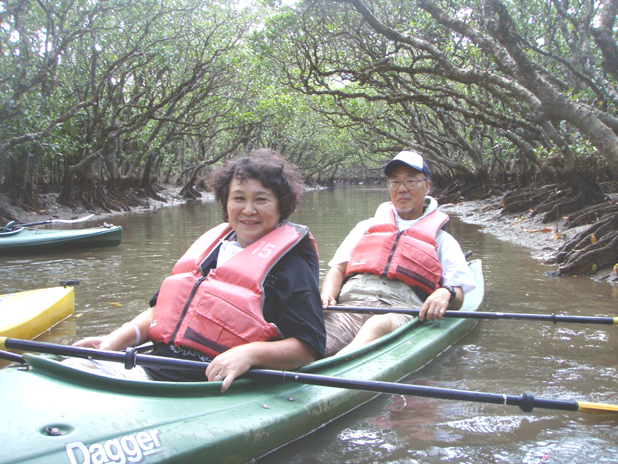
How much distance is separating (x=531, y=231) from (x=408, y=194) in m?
6.84

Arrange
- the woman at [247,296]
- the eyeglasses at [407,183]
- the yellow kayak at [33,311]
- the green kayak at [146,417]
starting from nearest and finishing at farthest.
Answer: the green kayak at [146,417] < the woman at [247,296] < the eyeglasses at [407,183] < the yellow kayak at [33,311]

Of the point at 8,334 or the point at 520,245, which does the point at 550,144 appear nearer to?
the point at 520,245

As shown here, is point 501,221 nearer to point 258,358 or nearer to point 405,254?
Result: point 405,254

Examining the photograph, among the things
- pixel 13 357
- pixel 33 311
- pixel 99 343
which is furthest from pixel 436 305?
pixel 33 311

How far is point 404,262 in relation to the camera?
3.57m

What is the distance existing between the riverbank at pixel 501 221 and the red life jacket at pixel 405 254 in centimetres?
303

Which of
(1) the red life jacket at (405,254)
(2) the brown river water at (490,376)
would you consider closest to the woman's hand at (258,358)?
(2) the brown river water at (490,376)

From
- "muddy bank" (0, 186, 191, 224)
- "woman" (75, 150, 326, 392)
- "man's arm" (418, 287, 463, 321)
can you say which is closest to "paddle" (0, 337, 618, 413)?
"woman" (75, 150, 326, 392)


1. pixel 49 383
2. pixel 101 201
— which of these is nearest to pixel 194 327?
pixel 49 383

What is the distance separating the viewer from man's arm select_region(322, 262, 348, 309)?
3.61 meters

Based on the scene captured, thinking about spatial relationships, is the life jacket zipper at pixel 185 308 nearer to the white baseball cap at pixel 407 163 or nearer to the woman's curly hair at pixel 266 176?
the woman's curly hair at pixel 266 176

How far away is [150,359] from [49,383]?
1.16ft

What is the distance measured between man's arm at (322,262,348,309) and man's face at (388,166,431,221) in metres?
0.59

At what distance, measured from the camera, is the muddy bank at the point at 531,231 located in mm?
7386
